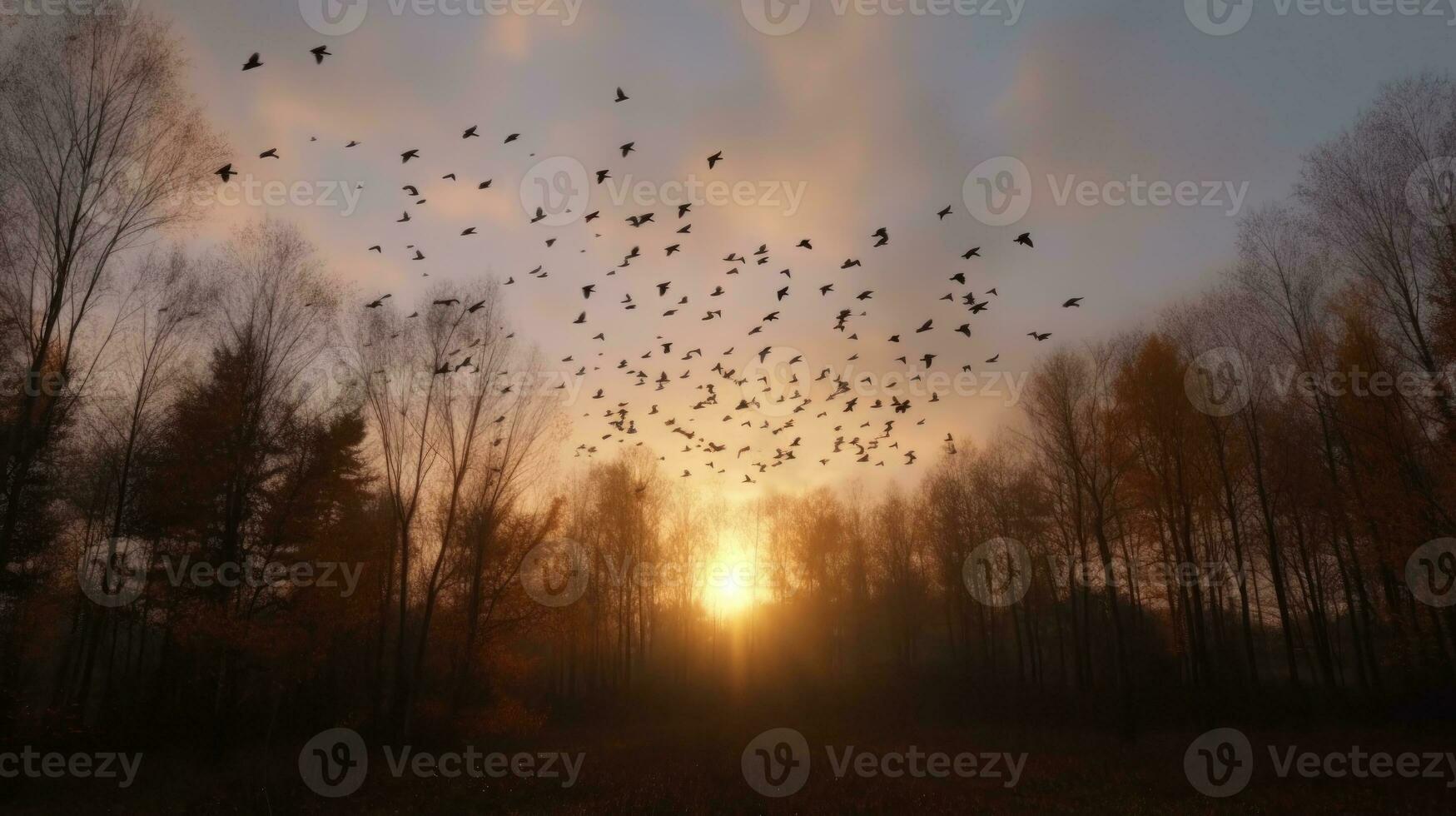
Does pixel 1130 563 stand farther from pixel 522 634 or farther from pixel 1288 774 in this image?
pixel 522 634

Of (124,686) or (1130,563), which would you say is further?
(1130,563)

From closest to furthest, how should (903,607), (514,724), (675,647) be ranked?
(514,724) < (903,607) < (675,647)

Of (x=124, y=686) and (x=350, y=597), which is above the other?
(x=350, y=597)

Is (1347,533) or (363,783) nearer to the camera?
(363,783)

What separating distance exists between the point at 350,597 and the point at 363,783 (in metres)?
8.76

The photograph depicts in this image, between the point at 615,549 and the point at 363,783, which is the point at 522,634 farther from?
the point at 615,549

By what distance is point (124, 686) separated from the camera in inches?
974

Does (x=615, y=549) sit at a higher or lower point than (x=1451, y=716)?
higher

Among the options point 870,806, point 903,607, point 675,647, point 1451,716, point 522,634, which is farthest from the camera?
point 675,647

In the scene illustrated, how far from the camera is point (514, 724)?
2383 centimetres

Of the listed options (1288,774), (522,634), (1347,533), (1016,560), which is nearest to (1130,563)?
(1016,560)

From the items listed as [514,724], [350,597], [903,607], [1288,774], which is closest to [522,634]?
[514,724]

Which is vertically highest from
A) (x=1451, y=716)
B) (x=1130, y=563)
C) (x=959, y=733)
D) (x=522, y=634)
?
(x=1130, y=563)

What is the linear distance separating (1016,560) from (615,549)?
26.1 m
